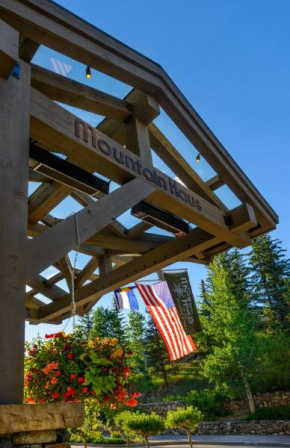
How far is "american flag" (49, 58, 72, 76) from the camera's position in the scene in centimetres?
377

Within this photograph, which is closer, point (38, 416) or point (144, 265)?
point (38, 416)

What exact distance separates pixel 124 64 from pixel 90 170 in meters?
1.22

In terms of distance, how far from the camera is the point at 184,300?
7.03 meters

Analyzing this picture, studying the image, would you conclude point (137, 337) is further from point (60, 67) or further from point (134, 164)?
point (60, 67)

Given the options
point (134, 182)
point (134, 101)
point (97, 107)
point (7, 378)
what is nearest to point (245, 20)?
point (134, 101)

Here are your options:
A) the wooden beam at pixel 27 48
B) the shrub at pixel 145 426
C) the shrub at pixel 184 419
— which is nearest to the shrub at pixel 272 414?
the shrub at pixel 184 419

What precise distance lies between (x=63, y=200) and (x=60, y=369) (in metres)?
3.12

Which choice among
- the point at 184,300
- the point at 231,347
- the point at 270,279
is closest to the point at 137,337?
the point at 270,279

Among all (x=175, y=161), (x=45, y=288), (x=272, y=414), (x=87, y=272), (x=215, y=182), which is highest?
(x=175, y=161)

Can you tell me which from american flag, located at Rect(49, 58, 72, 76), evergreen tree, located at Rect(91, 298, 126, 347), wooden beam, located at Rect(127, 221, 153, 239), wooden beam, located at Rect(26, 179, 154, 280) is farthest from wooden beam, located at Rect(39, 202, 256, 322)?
evergreen tree, located at Rect(91, 298, 126, 347)

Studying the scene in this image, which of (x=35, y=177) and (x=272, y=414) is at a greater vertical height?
(x=35, y=177)

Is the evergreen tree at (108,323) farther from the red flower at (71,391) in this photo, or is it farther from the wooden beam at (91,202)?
the red flower at (71,391)

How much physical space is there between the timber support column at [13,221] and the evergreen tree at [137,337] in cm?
3367

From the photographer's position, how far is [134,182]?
394cm
